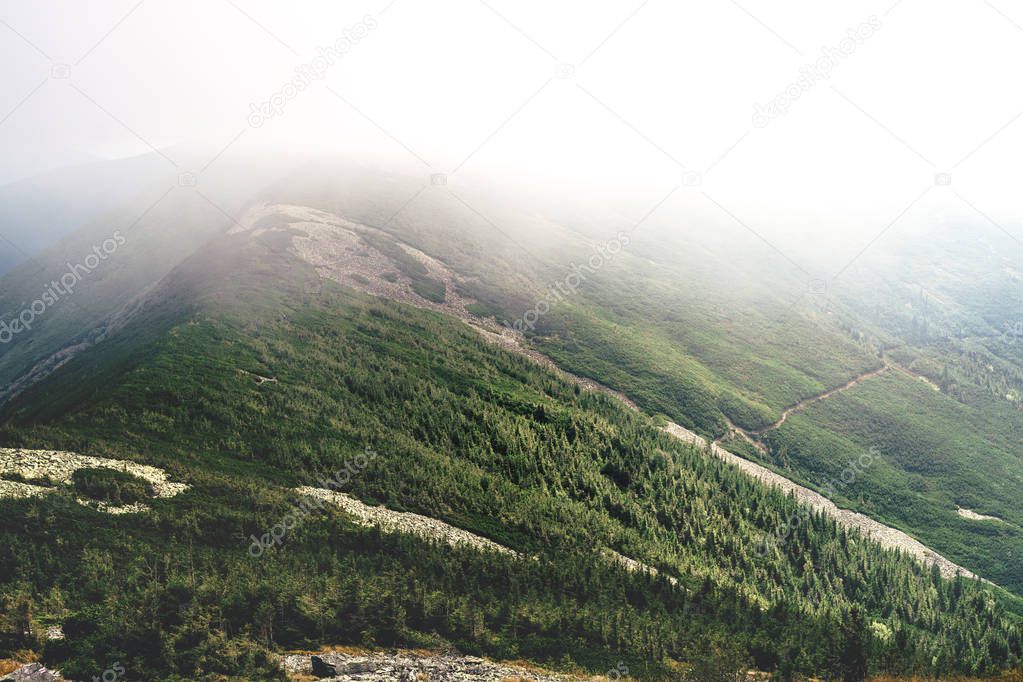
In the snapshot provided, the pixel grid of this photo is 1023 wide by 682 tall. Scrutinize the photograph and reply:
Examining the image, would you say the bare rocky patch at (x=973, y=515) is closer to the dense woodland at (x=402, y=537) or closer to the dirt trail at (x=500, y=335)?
the dirt trail at (x=500, y=335)

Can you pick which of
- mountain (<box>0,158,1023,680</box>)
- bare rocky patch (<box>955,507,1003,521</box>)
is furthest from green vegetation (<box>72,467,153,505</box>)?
bare rocky patch (<box>955,507,1003,521</box>)

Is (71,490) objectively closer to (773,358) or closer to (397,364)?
(397,364)

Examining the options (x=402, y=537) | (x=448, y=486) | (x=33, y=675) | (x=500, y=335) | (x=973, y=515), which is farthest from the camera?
(x=500, y=335)

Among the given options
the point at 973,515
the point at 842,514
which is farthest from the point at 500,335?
the point at 973,515

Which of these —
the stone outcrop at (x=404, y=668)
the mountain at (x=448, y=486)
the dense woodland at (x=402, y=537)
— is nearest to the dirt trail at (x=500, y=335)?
the mountain at (x=448, y=486)

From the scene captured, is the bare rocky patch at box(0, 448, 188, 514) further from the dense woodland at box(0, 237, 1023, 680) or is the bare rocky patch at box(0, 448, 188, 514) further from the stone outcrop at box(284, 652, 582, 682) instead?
the stone outcrop at box(284, 652, 582, 682)

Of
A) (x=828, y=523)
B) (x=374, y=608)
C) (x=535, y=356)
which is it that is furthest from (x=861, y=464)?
(x=374, y=608)

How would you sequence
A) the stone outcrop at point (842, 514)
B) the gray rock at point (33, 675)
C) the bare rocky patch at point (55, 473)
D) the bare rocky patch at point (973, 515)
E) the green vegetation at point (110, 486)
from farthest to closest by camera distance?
the bare rocky patch at point (973, 515) → the stone outcrop at point (842, 514) → the green vegetation at point (110, 486) → the bare rocky patch at point (55, 473) → the gray rock at point (33, 675)

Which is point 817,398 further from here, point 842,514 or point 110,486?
point 110,486
